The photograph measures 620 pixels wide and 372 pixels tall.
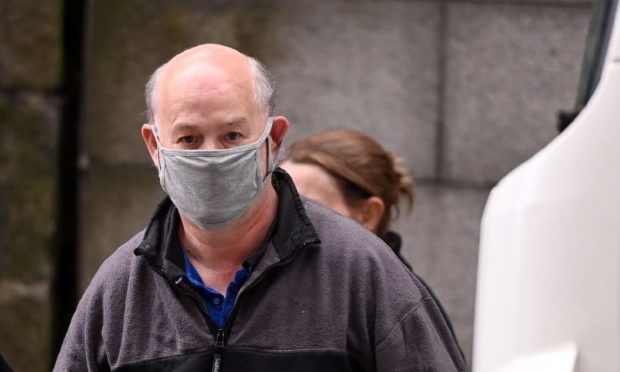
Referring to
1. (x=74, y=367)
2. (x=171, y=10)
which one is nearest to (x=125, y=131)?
(x=171, y=10)

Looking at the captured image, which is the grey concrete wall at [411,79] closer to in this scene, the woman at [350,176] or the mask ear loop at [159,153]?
the woman at [350,176]

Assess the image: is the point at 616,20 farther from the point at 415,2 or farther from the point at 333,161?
the point at 415,2

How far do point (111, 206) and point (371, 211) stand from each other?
269cm

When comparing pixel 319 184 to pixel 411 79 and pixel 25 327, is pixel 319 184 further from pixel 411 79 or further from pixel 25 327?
pixel 25 327

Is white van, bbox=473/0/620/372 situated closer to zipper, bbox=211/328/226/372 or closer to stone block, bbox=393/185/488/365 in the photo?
zipper, bbox=211/328/226/372

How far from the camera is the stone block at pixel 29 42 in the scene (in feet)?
23.5

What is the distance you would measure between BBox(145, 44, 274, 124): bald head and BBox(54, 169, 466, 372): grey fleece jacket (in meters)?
0.27

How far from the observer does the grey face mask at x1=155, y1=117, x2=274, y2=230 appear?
11.4ft

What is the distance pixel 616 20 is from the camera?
368 cm

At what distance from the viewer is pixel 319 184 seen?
192 inches

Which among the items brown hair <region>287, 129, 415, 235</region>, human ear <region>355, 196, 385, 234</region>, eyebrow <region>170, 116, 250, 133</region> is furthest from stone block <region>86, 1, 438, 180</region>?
eyebrow <region>170, 116, 250, 133</region>

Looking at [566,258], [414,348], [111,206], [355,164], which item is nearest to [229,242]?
[414,348]

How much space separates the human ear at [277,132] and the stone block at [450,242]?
372 centimetres

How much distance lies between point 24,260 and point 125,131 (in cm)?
75
